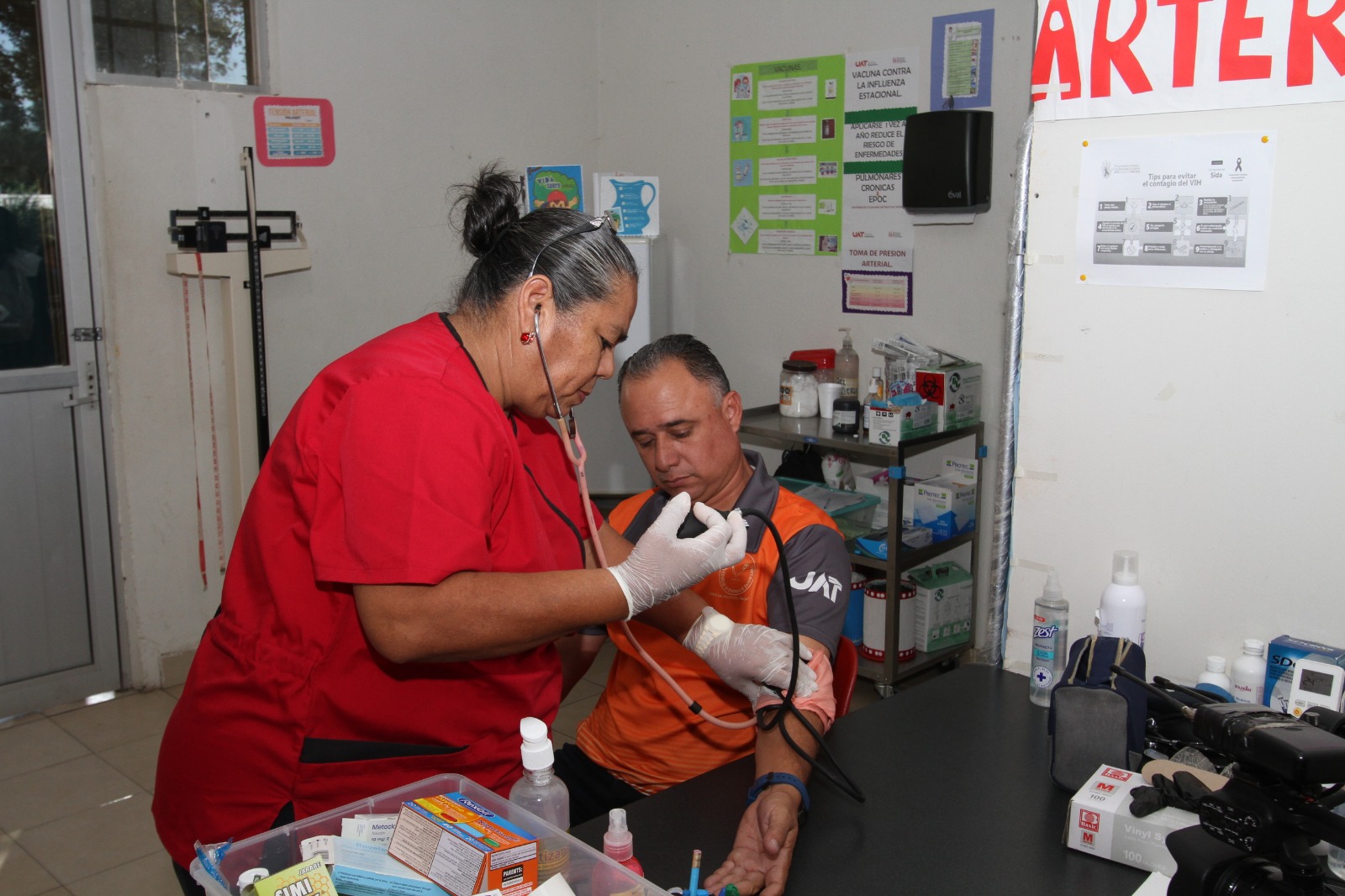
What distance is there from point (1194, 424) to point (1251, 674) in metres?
0.36

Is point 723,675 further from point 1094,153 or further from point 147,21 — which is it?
point 147,21

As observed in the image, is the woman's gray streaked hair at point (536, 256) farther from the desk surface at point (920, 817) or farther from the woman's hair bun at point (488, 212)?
the desk surface at point (920, 817)

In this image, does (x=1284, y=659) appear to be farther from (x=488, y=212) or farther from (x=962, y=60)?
(x=962, y=60)

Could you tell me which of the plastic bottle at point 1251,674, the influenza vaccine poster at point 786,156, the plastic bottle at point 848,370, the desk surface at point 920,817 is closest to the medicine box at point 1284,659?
→ the plastic bottle at point 1251,674

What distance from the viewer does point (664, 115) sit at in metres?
4.26

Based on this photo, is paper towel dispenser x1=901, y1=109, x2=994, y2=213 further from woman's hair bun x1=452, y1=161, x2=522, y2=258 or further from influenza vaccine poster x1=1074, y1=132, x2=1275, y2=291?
woman's hair bun x1=452, y1=161, x2=522, y2=258

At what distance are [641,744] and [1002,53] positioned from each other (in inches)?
97.8

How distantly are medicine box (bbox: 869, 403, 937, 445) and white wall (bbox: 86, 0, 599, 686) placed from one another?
158cm

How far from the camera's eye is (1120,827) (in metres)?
1.14

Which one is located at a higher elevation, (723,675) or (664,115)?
(664,115)

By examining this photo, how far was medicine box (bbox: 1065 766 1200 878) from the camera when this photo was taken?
3.67 feet

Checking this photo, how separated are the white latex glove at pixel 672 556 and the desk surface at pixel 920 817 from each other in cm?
26

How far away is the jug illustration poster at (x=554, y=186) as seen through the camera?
3.65 metres

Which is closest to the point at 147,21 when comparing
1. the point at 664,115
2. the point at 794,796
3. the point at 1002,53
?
the point at 664,115
